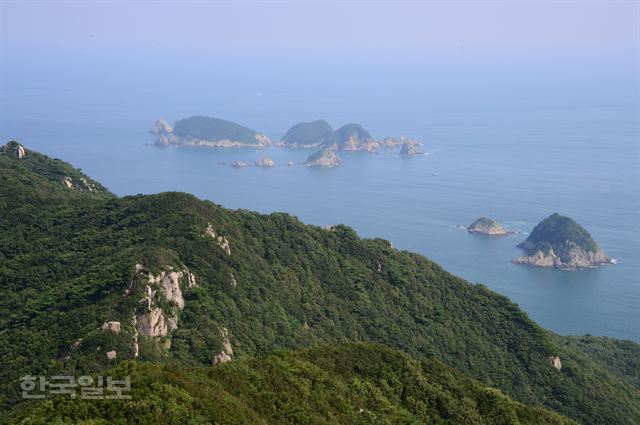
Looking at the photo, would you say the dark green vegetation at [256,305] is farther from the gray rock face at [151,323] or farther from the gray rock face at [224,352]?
the gray rock face at [151,323]

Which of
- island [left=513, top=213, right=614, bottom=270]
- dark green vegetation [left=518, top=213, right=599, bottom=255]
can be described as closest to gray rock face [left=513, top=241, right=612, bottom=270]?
island [left=513, top=213, right=614, bottom=270]

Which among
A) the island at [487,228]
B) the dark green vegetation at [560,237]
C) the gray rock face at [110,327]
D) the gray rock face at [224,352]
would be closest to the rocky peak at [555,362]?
the gray rock face at [224,352]

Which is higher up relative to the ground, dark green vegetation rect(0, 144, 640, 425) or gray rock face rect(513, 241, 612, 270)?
dark green vegetation rect(0, 144, 640, 425)

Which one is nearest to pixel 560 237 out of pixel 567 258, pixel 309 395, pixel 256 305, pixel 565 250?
pixel 565 250

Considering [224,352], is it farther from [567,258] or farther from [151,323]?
[567,258]

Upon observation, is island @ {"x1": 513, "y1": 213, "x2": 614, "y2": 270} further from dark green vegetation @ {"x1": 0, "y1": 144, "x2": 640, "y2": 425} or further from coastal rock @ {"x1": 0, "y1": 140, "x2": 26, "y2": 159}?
coastal rock @ {"x1": 0, "y1": 140, "x2": 26, "y2": 159}

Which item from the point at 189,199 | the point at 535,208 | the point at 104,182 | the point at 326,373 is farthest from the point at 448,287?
the point at 104,182

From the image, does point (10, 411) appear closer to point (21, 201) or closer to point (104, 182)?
point (21, 201)
